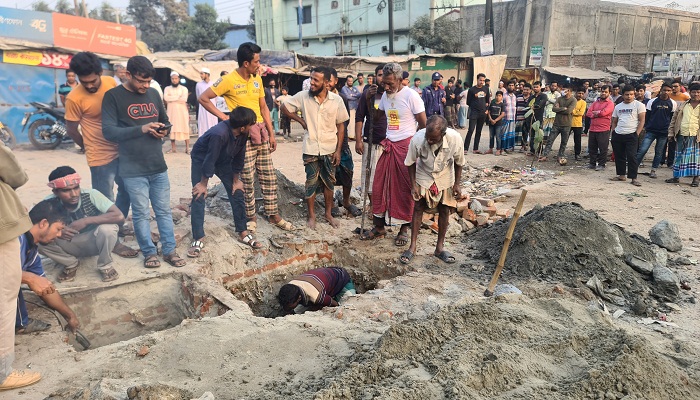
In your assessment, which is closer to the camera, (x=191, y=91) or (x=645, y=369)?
(x=645, y=369)

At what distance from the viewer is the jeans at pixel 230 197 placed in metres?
4.68

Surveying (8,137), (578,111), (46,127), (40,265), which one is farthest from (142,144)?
(578,111)

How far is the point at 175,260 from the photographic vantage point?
4484mm

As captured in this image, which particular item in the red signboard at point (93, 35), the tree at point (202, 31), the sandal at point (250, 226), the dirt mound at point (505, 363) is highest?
the tree at point (202, 31)

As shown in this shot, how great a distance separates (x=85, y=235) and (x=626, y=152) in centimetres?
835

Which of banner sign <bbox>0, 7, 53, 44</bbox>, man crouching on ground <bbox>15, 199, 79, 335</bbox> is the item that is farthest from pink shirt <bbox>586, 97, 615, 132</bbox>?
banner sign <bbox>0, 7, 53, 44</bbox>

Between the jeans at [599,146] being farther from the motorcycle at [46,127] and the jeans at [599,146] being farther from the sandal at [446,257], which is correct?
the motorcycle at [46,127]

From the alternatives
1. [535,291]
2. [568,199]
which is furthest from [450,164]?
[568,199]

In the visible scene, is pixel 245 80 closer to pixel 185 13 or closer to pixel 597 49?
pixel 597 49

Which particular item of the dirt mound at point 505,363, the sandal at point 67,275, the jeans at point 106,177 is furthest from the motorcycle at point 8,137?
the dirt mound at point 505,363

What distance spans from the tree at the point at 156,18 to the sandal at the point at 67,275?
3593 cm

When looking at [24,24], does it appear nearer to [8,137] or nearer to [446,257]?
[8,137]

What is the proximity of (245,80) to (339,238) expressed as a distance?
200 centimetres

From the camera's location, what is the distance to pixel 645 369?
2.41 meters
